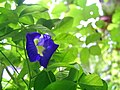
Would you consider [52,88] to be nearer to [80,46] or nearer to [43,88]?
[43,88]

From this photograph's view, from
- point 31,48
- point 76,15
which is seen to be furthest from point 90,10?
point 31,48

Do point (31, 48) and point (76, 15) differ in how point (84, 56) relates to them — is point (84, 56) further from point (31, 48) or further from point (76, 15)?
point (31, 48)

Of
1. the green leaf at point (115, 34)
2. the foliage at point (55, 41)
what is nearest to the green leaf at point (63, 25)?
the foliage at point (55, 41)

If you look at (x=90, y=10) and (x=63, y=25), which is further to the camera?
(x=90, y=10)

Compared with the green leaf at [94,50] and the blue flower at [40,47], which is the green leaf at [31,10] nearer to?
the blue flower at [40,47]

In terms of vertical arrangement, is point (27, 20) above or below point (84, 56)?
above

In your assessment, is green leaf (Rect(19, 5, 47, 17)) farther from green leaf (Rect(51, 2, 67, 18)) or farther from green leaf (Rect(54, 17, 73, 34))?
green leaf (Rect(51, 2, 67, 18))

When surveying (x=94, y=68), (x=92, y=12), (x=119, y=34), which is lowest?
(x=94, y=68)

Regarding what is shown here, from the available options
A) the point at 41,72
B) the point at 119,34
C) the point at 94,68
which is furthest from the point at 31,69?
the point at 94,68

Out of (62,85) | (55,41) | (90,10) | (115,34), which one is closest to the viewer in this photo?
(62,85)
